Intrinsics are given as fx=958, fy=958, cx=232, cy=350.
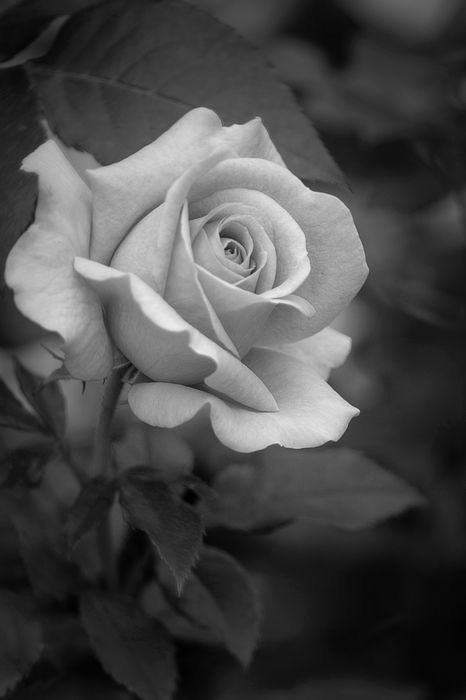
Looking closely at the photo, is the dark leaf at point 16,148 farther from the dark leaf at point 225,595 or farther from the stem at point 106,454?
the dark leaf at point 225,595

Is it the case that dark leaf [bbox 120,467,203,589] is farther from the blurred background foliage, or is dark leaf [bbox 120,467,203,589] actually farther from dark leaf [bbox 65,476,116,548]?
the blurred background foliage

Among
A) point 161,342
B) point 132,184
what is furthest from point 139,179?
point 161,342

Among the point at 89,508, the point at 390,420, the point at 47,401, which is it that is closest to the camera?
the point at 89,508

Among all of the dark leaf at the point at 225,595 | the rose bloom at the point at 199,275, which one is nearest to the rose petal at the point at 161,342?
the rose bloom at the point at 199,275

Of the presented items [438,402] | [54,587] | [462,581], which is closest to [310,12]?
[438,402]

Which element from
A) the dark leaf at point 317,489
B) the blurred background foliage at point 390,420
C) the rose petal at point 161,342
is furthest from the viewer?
the blurred background foliage at point 390,420

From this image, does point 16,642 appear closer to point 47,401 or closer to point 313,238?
point 47,401
